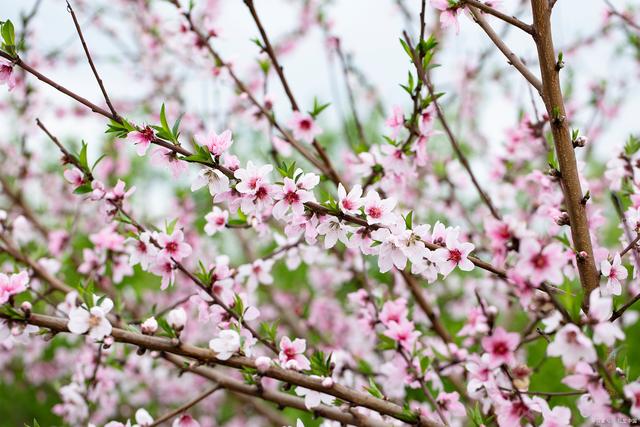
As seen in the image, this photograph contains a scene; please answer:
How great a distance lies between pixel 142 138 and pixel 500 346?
50.5 inches

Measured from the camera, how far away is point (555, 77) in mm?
1638

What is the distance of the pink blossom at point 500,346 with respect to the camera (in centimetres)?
141

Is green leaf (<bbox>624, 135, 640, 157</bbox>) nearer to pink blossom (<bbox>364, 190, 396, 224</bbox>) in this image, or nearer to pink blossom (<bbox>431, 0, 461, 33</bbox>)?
pink blossom (<bbox>431, 0, 461, 33</bbox>)

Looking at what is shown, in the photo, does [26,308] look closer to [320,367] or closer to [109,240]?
[320,367]

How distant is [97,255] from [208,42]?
1391 millimetres

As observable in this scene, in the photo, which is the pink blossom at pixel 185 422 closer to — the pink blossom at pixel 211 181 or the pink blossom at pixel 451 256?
the pink blossom at pixel 211 181

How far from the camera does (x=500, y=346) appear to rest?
4.69ft

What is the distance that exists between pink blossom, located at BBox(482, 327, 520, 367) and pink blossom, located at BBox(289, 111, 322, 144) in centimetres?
156

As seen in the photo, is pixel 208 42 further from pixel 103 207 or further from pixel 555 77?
pixel 555 77

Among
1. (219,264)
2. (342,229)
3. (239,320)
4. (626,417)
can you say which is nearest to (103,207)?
(219,264)

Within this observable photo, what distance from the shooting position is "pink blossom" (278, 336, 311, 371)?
1.83 meters

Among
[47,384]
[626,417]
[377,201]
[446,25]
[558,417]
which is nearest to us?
[626,417]

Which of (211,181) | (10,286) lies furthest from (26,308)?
(211,181)

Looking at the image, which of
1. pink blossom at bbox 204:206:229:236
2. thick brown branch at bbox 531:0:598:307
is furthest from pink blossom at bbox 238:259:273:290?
thick brown branch at bbox 531:0:598:307
